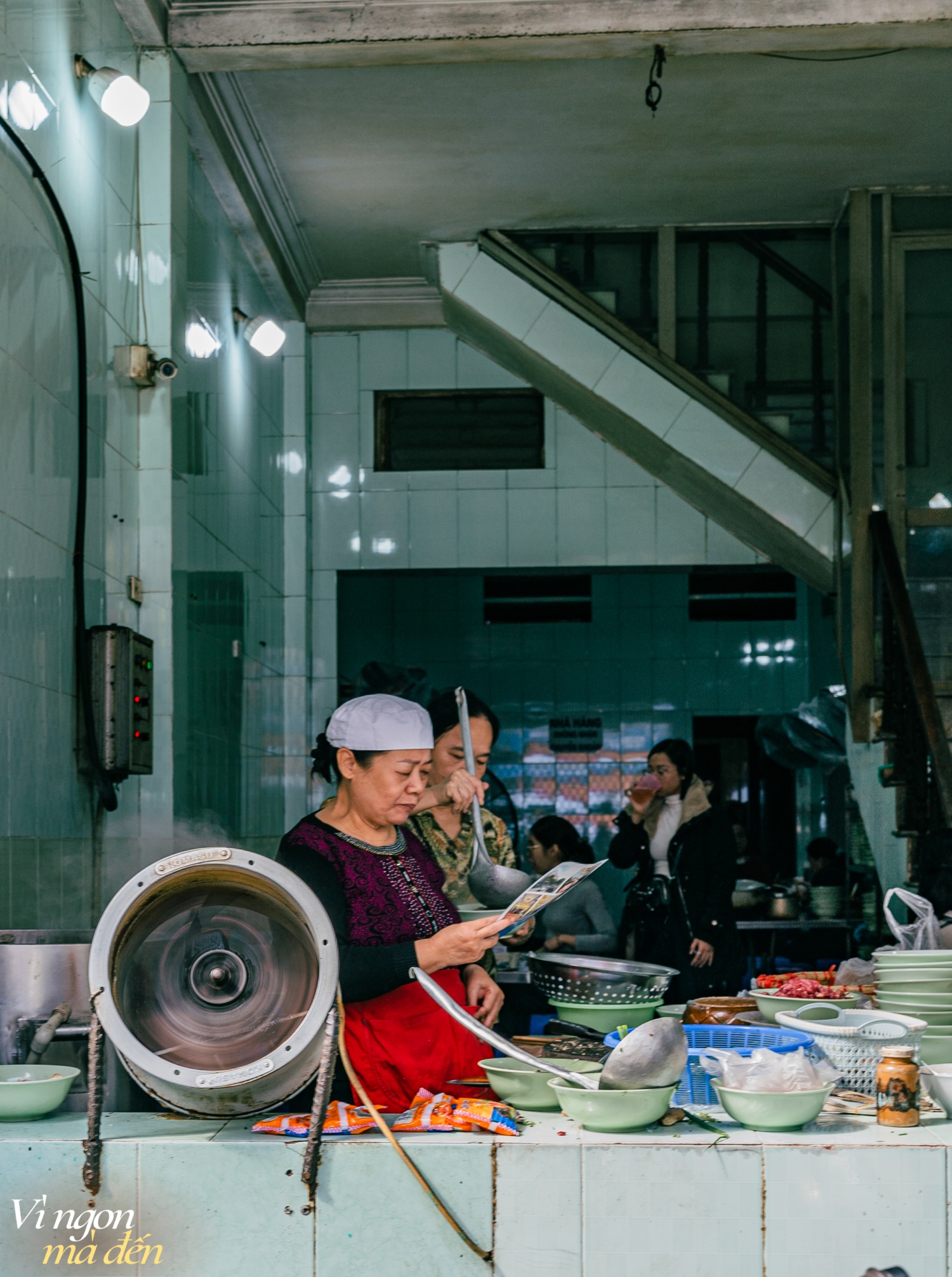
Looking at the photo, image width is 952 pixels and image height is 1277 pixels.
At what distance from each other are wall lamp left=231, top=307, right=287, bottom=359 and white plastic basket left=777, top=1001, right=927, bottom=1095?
4627 millimetres

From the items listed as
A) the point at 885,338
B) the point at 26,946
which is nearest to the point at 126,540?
the point at 26,946

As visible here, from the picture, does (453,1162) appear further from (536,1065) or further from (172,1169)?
(172,1169)

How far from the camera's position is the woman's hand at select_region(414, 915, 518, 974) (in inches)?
88.6

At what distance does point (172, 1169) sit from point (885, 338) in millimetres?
6014

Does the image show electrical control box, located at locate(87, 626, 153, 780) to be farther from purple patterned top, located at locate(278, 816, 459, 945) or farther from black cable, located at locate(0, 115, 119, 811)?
purple patterned top, located at locate(278, 816, 459, 945)

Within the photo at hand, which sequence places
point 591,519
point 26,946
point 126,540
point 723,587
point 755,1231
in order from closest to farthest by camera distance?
point 755,1231 → point 26,946 → point 126,540 → point 591,519 → point 723,587

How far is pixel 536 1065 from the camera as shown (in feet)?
6.95

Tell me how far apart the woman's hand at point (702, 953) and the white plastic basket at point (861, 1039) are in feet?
9.58

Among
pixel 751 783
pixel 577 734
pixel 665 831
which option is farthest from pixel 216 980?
pixel 751 783

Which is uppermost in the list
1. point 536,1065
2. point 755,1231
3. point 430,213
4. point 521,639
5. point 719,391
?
point 430,213

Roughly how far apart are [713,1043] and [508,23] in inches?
150

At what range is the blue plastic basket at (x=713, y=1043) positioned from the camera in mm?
2268

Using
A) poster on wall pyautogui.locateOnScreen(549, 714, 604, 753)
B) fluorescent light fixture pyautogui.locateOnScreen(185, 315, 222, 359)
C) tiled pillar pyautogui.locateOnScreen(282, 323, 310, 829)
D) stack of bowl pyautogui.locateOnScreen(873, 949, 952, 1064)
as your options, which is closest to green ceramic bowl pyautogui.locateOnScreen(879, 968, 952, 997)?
stack of bowl pyautogui.locateOnScreen(873, 949, 952, 1064)

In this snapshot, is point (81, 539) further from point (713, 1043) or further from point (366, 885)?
point (713, 1043)
